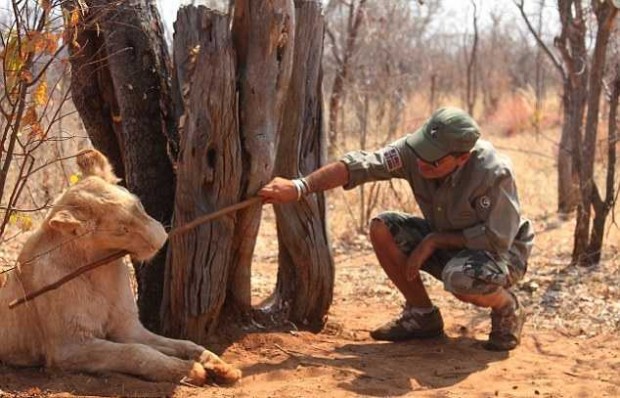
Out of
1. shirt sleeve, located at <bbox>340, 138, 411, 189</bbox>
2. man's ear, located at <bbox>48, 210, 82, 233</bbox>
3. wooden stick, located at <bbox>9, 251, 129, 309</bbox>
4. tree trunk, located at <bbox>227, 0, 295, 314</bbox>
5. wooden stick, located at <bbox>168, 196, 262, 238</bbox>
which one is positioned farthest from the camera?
shirt sleeve, located at <bbox>340, 138, 411, 189</bbox>

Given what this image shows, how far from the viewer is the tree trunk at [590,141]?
717 centimetres

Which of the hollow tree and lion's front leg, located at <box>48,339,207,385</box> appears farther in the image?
Result: the hollow tree

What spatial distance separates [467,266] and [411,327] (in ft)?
2.23

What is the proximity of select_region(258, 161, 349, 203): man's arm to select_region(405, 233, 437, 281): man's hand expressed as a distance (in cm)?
56

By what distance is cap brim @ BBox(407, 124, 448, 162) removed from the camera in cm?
476

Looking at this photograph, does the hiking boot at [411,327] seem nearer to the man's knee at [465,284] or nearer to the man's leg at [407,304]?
the man's leg at [407,304]

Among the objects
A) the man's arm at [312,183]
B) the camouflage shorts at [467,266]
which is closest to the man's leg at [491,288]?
the camouflage shorts at [467,266]

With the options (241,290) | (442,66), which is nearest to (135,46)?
(241,290)

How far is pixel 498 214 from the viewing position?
15.9ft

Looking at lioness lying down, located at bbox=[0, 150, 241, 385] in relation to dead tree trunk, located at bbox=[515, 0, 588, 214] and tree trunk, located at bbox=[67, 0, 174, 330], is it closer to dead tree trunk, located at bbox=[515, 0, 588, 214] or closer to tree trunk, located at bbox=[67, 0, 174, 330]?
tree trunk, located at bbox=[67, 0, 174, 330]

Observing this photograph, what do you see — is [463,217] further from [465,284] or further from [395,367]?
[395,367]

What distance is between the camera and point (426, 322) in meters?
5.36

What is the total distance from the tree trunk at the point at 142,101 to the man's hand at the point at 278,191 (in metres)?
0.65

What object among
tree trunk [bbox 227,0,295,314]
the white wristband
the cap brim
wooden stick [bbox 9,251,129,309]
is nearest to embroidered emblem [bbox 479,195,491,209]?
the cap brim
